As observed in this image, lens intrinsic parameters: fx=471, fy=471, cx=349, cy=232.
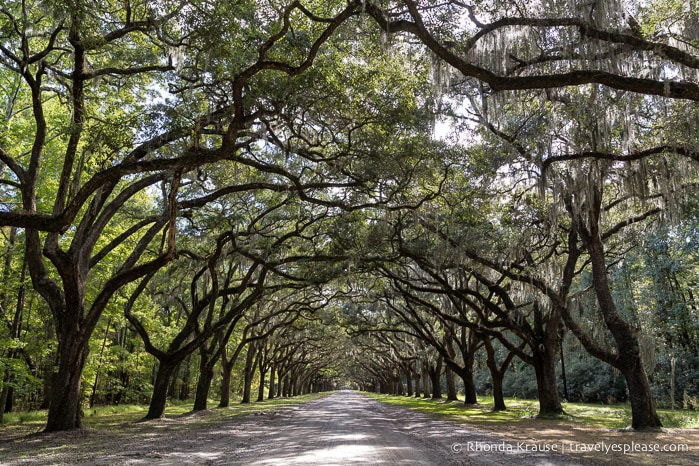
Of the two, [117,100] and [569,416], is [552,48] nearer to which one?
[117,100]

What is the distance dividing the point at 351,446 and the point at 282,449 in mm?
1311

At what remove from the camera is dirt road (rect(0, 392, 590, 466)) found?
7238mm

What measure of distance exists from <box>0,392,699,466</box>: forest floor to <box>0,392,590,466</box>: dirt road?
2 centimetres

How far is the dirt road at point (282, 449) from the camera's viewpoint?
7.24 metres

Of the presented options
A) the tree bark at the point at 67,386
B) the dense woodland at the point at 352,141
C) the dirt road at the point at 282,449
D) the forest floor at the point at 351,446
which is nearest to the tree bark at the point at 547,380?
the dense woodland at the point at 352,141

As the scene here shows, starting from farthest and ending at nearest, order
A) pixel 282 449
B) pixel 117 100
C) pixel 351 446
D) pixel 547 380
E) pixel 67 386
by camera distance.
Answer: pixel 547 380
pixel 117 100
pixel 67 386
pixel 351 446
pixel 282 449

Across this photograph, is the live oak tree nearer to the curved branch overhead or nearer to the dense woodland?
the dense woodland

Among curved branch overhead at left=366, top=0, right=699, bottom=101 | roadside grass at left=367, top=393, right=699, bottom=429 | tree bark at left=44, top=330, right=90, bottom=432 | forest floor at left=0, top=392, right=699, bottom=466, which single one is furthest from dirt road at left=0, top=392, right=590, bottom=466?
curved branch overhead at left=366, top=0, right=699, bottom=101

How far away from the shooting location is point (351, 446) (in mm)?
8945

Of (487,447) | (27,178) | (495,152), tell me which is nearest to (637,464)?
(487,447)

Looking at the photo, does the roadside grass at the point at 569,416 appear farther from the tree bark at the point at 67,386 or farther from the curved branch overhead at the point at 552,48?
the tree bark at the point at 67,386

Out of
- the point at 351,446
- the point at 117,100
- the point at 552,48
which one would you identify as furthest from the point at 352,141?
the point at 351,446

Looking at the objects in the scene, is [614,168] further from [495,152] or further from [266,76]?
[266,76]

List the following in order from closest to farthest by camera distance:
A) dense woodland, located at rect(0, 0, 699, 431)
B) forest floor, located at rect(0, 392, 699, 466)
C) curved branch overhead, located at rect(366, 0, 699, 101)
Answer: curved branch overhead, located at rect(366, 0, 699, 101) < forest floor, located at rect(0, 392, 699, 466) < dense woodland, located at rect(0, 0, 699, 431)
